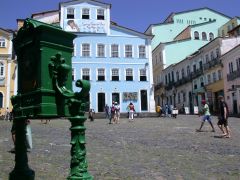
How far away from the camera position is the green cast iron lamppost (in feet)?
9.98

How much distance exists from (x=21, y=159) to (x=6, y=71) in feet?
121

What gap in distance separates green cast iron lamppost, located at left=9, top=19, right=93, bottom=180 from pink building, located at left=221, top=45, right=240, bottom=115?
109 feet

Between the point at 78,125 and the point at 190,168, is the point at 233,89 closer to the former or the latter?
the point at 190,168

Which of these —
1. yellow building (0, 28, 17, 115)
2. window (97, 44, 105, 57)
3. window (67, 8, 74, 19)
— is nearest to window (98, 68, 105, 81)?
window (97, 44, 105, 57)

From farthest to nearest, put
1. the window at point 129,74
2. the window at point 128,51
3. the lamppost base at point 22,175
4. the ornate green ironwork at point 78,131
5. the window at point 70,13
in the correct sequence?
the window at point 128,51 < the window at point 129,74 < the window at point 70,13 < the lamppost base at point 22,175 < the ornate green ironwork at point 78,131

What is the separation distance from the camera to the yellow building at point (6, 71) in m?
37.8

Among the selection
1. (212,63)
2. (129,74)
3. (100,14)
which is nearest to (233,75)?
(212,63)

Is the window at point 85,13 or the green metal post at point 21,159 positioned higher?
the window at point 85,13

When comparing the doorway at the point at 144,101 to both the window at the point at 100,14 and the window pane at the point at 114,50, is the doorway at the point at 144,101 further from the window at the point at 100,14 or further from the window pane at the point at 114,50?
the window at the point at 100,14

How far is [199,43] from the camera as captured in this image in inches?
1981

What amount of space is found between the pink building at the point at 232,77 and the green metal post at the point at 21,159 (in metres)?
33.1

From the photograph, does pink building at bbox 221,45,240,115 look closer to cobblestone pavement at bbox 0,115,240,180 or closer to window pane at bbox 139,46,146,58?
window pane at bbox 139,46,146,58

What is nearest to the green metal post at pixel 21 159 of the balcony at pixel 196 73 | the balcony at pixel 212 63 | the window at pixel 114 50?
the window at pixel 114 50

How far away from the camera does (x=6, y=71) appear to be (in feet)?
126
